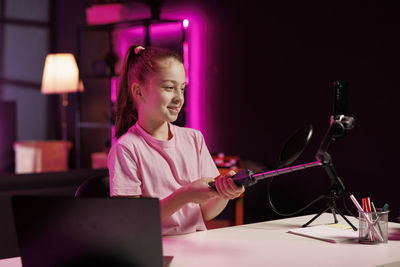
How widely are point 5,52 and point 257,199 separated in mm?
4942

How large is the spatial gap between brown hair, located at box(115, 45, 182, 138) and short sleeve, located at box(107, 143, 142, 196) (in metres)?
0.18

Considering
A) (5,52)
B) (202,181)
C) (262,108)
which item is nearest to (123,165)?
(202,181)

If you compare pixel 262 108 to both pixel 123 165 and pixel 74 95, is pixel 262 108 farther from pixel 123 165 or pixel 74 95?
pixel 74 95

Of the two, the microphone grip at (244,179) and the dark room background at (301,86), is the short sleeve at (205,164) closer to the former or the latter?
the microphone grip at (244,179)

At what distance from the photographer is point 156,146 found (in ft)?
5.33

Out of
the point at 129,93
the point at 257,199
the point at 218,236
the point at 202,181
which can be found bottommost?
the point at 257,199

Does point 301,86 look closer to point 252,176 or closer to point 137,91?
point 137,91

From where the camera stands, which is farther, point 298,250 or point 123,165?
point 123,165

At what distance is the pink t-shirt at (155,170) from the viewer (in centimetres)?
152

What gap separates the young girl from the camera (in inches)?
60.3

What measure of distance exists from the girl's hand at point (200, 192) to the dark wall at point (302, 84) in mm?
1857

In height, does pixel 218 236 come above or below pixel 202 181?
below

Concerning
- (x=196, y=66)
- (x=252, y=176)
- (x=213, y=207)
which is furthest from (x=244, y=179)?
(x=196, y=66)

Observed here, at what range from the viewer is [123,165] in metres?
1.53
